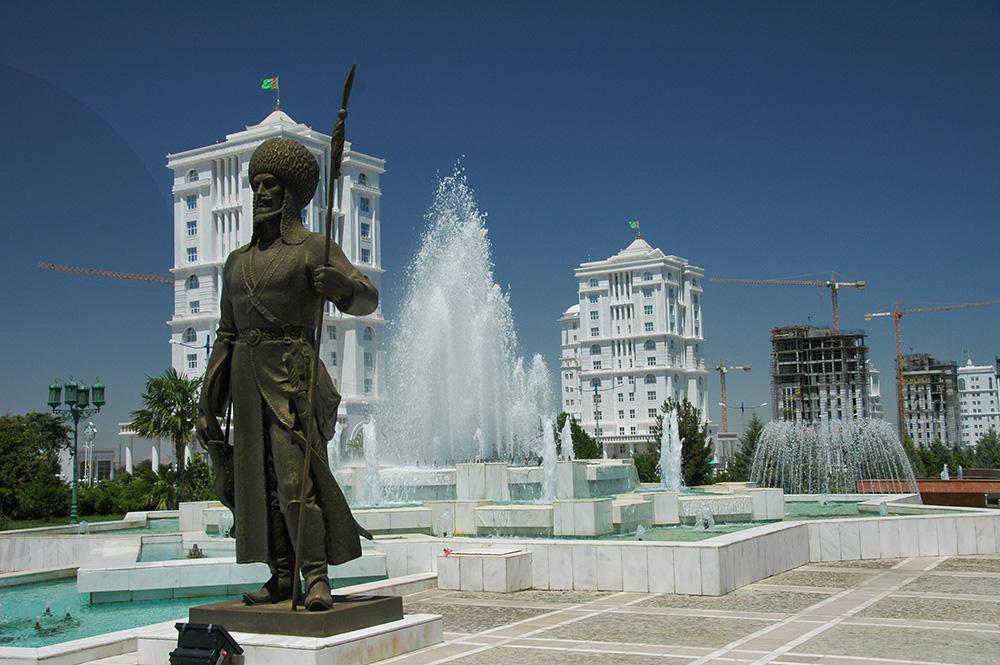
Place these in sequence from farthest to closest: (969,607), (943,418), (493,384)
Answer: (943,418)
(493,384)
(969,607)

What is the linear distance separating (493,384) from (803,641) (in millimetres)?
29802

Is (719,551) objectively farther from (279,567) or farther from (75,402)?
(75,402)

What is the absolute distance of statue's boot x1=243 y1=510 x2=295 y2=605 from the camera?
622cm

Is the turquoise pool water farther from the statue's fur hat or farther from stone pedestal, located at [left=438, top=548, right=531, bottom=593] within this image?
the statue's fur hat

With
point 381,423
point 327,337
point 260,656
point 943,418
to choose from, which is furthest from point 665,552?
point 943,418

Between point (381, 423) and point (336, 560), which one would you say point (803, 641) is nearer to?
point (336, 560)

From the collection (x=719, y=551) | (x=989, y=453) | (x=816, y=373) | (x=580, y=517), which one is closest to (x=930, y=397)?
(x=816, y=373)

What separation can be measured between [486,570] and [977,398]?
174911 mm

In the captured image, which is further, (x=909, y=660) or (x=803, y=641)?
(x=803, y=641)

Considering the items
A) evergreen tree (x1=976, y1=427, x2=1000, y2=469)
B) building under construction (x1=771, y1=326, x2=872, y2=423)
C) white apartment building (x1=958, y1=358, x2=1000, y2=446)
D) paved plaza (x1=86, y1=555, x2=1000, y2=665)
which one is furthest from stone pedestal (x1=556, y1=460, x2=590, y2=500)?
white apartment building (x1=958, y1=358, x2=1000, y2=446)

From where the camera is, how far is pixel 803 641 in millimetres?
6512

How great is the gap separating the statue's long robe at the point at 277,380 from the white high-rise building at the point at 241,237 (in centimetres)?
5511

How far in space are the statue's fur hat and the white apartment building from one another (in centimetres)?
17035

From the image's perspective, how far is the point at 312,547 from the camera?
603cm
